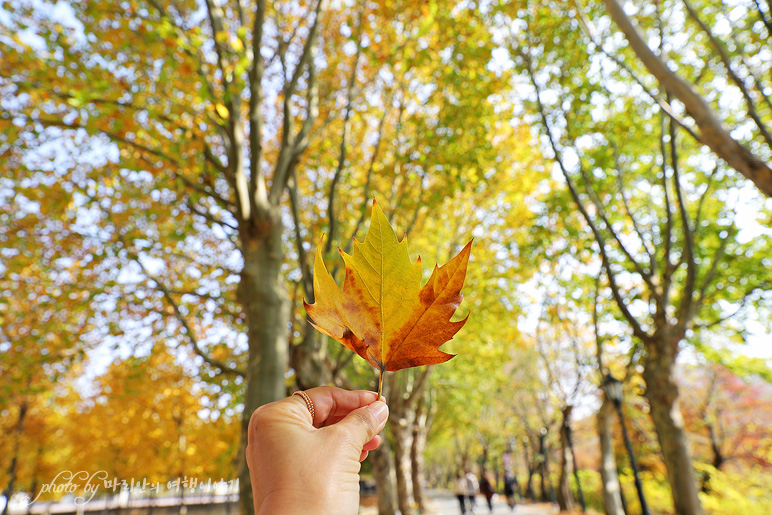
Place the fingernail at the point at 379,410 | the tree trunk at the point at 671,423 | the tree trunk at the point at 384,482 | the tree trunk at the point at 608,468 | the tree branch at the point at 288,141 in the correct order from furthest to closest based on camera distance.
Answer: the tree trunk at the point at 608,468, the tree trunk at the point at 384,482, the tree trunk at the point at 671,423, the tree branch at the point at 288,141, the fingernail at the point at 379,410

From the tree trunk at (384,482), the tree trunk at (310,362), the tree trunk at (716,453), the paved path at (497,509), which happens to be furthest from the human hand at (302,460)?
the tree trunk at (716,453)

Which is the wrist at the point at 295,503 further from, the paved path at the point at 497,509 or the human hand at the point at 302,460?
the paved path at the point at 497,509

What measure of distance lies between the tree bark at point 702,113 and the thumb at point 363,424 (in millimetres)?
2885

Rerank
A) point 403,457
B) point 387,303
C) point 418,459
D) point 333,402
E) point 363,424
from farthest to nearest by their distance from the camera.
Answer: point 418,459, point 403,457, point 333,402, point 363,424, point 387,303

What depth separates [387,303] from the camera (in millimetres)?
1030

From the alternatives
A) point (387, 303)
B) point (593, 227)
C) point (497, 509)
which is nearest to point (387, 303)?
point (387, 303)

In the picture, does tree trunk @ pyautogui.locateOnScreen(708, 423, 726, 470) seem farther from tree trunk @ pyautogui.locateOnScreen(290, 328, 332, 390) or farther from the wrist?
the wrist

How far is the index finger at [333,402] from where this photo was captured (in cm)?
124

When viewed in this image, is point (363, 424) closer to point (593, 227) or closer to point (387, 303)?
point (387, 303)

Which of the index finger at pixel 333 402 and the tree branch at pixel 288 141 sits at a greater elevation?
the tree branch at pixel 288 141

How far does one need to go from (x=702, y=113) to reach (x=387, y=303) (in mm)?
2895

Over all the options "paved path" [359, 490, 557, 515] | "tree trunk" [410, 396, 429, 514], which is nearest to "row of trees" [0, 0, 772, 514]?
"tree trunk" [410, 396, 429, 514]

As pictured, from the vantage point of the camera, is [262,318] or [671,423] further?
[671,423]

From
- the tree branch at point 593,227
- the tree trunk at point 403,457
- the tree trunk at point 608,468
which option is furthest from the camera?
the tree trunk at point 403,457
